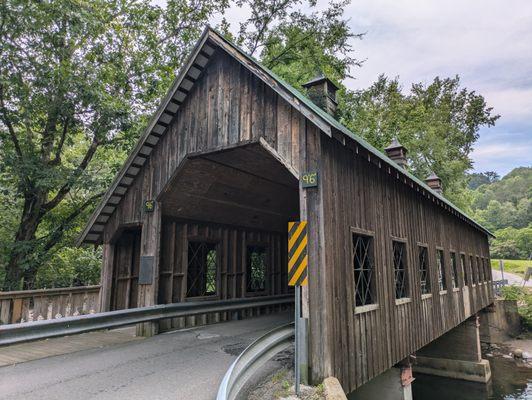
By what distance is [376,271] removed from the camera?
7.28 metres

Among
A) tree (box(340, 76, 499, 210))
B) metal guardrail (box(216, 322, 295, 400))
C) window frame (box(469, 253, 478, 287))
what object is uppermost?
tree (box(340, 76, 499, 210))

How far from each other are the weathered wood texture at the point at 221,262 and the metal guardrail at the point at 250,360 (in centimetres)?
376

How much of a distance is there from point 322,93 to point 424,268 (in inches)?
237

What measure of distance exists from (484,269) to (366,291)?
17.6 metres

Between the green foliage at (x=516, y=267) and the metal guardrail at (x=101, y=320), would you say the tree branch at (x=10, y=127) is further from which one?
the green foliage at (x=516, y=267)

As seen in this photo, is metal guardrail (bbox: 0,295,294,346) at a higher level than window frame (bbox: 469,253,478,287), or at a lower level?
lower

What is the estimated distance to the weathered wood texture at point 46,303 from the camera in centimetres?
845

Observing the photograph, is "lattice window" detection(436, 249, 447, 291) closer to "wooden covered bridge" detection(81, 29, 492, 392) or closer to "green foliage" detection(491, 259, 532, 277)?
"wooden covered bridge" detection(81, 29, 492, 392)

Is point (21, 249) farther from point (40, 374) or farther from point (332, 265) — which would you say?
point (332, 265)

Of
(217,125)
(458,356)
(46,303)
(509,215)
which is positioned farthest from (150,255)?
(509,215)

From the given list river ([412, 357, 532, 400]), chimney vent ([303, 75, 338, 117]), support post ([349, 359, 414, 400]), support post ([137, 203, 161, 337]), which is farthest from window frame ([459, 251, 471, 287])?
support post ([137, 203, 161, 337])

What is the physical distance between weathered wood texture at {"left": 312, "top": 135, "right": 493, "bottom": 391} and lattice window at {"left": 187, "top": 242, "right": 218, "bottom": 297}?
5.14 metres

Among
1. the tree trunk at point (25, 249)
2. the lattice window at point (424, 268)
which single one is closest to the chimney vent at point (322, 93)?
the lattice window at point (424, 268)

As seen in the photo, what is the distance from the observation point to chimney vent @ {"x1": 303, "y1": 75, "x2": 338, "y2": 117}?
9992mm
